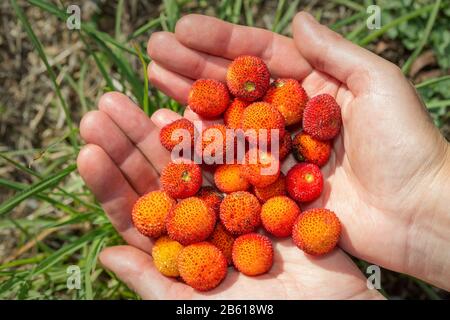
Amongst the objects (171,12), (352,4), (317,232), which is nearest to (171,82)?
(171,12)

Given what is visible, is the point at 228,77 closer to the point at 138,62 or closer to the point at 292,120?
the point at 292,120

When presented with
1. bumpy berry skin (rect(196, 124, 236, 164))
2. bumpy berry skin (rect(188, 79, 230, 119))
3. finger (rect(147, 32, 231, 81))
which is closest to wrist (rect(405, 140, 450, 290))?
bumpy berry skin (rect(196, 124, 236, 164))

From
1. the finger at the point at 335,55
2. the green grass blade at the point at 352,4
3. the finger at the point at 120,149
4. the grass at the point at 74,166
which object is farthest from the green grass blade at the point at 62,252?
the green grass blade at the point at 352,4

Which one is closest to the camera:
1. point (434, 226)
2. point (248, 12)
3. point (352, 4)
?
point (434, 226)

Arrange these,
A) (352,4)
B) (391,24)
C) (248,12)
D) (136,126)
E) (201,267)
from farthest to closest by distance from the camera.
→ (352,4) → (248,12) → (391,24) → (136,126) → (201,267)

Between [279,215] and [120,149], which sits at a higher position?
[120,149]

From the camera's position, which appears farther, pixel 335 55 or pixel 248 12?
pixel 248 12

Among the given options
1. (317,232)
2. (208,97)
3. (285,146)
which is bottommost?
(317,232)

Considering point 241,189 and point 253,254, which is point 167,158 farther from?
point 253,254
